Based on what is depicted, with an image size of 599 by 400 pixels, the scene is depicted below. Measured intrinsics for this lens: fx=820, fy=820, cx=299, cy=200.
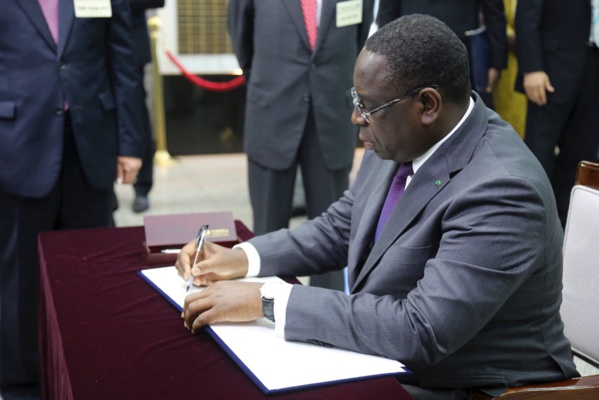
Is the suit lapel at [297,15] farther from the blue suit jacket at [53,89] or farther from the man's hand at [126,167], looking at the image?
the man's hand at [126,167]

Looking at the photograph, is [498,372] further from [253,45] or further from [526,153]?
[253,45]

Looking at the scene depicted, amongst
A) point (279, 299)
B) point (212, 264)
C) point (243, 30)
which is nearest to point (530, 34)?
point (243, 30)

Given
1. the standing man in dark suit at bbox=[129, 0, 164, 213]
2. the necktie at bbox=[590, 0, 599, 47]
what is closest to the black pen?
the necktie at bbox=[590, 0, 599, 47]

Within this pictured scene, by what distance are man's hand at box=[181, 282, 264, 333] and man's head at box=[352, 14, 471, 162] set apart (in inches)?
15.8

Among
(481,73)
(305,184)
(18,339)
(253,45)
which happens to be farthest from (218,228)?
(481,73)

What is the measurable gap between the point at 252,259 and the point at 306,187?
4.68 feet

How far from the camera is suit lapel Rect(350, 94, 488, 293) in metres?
1.55

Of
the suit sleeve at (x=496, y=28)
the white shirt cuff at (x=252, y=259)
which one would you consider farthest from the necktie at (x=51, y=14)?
the suit sleeve at (x=496, y=28)

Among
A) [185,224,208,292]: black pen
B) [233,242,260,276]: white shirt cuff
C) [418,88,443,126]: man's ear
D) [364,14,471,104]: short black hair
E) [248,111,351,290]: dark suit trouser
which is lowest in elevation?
[248,111,351,290]: dark suit trouser

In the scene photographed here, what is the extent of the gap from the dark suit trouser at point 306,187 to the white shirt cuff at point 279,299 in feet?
5.21

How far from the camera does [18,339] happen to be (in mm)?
2596

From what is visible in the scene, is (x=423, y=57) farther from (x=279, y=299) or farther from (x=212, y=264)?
(x=212, y=264)

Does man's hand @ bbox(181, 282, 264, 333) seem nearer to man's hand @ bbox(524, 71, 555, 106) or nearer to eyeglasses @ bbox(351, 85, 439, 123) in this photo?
eyeglasses @ bbox(351, 85, 439, 123)

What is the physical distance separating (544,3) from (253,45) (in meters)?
1.26
